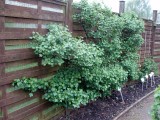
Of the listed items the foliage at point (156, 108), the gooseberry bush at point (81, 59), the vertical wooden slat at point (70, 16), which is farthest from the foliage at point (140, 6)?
the foliage at point (156, 108)

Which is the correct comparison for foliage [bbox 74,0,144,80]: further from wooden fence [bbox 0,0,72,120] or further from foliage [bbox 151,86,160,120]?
foliage [bbox 151,86,160,120]

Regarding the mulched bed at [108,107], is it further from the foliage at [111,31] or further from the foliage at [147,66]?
the foliage at [147,66]

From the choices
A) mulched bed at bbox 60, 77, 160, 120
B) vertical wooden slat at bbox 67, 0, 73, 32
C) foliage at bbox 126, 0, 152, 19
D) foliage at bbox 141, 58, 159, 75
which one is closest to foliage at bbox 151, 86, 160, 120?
mulched bed at bbox 60, 77, 160, 120

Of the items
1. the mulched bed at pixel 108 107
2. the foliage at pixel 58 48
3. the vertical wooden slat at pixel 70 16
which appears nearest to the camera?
the foliage at pixel 58 48

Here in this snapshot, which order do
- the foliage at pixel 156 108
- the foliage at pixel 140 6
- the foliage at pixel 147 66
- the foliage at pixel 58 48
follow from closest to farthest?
1. the foliage at pixel 156 108
2. the foliage at pixel 58 48
3. the foliage at pixel 147 66
4. the foliage at pixel 140 6

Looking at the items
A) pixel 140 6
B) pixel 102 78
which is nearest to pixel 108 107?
pixel 102 78

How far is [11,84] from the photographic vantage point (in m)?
2.82

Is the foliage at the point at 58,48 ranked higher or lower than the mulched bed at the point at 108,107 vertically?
higher

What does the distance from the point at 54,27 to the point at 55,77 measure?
0.75 m

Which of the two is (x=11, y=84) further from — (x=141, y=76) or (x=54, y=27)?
(x=141, y=76)

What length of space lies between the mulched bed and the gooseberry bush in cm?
30

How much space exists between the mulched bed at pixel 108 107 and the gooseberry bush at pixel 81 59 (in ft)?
0.97

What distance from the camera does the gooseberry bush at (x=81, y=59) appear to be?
3.08 metres

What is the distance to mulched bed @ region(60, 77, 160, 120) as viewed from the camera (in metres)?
4.11
